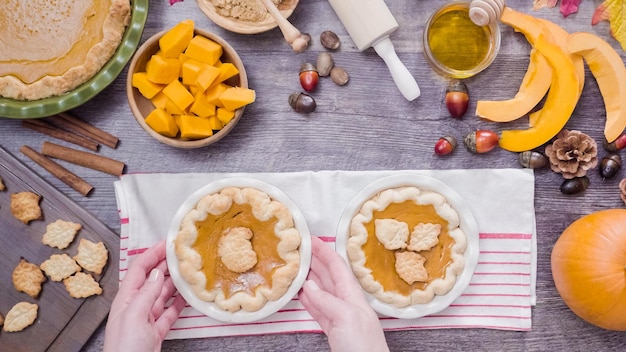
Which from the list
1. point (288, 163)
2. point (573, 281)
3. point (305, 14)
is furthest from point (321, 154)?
point (573, 281)

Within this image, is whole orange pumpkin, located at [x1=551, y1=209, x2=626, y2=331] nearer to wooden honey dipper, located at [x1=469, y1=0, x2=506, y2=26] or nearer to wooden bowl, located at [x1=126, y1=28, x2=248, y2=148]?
wooden honey dipper, located at [x1=469, y1=0, x2=506, y2=26]

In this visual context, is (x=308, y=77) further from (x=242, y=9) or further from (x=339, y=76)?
(x=242, y=9)

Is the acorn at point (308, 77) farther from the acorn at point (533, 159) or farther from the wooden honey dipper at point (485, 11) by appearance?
the acorn at point (533, 159)

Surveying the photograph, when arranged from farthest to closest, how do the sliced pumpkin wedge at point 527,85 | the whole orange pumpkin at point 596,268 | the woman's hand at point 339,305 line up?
the sliced pumpkin wedge at point 527,85
the whole orange pumpkin at point 596,268
the woman's hand at point 339,305

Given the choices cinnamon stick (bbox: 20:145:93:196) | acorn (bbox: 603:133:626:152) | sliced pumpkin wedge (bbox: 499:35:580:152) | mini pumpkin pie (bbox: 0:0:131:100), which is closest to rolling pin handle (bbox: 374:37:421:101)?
sliced pumpkin wedge (bbox: 499:35:580:152)

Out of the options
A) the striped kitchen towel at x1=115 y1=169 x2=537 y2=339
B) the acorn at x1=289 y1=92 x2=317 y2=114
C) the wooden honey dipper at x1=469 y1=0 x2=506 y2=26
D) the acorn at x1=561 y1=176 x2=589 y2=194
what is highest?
the wooden honey dipper at x1=469 y1=0 x2=506 y2=26

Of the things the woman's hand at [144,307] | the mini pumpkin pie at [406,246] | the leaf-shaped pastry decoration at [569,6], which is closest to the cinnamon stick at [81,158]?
the woman's hand at [144,307]

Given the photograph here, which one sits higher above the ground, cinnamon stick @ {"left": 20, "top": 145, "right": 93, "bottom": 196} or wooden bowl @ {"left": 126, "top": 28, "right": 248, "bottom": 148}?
wooden bowl @ {"left": 126, "top": 28, "right": 248, "bottom": 148}
